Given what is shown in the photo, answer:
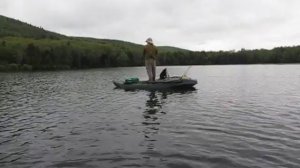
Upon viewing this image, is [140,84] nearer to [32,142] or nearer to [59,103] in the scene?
[59,103]

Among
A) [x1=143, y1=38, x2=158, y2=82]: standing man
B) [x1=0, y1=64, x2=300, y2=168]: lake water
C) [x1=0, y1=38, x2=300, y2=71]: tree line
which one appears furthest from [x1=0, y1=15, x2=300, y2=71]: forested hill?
[x1=0, y1=64, x2=300, y2=168]: lake water

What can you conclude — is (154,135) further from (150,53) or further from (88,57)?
(88,57)

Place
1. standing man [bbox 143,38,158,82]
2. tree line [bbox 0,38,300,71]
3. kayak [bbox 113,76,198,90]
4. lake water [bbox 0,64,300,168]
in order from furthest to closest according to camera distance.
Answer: tree line [bbox 0,38,300,71]
standing man [bbox 143,38,158,82]
kayak [bbox 113,76,198,90]
lake water [bbox 0,64,300,168]

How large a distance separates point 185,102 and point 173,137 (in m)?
10.2

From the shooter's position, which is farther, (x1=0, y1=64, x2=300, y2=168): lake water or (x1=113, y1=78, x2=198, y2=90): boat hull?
(x1=113, y1=78, x2=198, y2=90): boat hull

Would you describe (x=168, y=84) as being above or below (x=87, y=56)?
below

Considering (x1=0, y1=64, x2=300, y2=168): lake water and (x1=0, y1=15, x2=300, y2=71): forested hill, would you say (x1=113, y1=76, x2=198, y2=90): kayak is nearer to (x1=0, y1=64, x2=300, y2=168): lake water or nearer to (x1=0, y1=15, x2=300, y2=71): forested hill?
(x1=0, y1=64, x2=300, y2=168): lake water

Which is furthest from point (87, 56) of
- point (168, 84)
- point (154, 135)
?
point (154, 135)

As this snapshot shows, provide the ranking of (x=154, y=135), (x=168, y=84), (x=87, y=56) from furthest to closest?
(x=87, y=56)
(x=168, y=84)
(x=154, y=135)

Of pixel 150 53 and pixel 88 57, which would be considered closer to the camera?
pixel 150 53

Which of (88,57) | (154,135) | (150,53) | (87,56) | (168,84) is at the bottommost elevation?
(154,135)

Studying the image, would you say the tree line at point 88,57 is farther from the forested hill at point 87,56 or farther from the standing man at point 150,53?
the standing man at point 150,53

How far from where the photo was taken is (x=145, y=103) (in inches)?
930

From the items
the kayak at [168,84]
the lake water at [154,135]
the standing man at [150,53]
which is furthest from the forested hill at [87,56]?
the lake water at [154,135]
